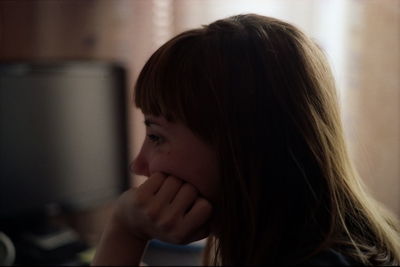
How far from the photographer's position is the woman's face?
71 cm

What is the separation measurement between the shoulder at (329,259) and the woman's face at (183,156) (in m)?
0.19

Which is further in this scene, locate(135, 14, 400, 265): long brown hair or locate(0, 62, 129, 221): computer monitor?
locate(0, 62, 129, 221): computer monitor

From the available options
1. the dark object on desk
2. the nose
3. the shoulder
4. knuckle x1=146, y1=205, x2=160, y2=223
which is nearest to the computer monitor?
the dark object on desk

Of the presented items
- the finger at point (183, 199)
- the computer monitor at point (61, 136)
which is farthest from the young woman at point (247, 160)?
the computer monitor at point (61, 136)

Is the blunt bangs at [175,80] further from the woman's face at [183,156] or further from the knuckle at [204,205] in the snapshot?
the knuckle at [204,205]

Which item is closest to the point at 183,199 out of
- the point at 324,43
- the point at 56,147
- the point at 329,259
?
the point at 329,259

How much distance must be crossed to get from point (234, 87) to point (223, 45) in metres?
0.07

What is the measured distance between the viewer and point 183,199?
707 mm

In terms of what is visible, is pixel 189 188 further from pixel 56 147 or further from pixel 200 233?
pixel 56 147

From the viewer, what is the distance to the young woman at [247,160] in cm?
68

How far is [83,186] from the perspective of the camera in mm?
1478

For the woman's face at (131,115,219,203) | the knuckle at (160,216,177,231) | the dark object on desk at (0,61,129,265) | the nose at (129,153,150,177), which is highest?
the woman's face at (131,115,219,203)

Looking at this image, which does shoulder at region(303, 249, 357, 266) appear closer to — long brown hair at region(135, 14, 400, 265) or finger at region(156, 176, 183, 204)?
long brown hair at region(135, 14, 400, 265)

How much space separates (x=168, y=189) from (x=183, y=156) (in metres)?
0.06
